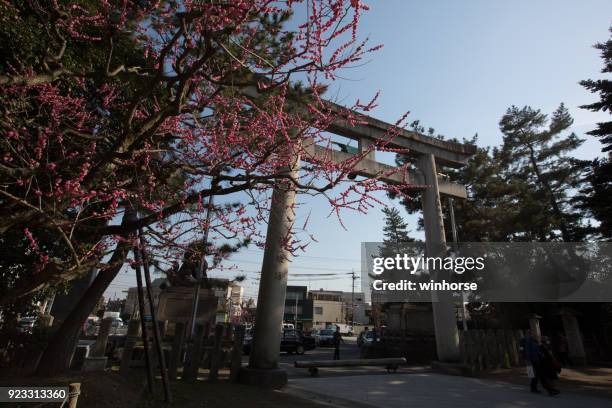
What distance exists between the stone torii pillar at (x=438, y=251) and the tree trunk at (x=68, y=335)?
10.5m

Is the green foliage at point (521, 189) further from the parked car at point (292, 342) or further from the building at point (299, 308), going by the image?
the building at point (299, 308)

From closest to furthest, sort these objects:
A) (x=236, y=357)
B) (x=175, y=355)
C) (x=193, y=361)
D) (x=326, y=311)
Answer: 1. (x=175, y=355)
2. (x=193, y=361)
3. (x=236, y=357)
4. (x=326, y=311)

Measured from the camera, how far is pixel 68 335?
6.76m

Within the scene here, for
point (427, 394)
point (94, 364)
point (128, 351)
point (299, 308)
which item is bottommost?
point (427, 394)

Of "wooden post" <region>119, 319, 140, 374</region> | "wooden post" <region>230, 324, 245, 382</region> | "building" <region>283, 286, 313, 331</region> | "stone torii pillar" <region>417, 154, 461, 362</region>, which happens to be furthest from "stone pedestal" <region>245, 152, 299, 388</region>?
"building" <region>283, 286, 313, 331</region>

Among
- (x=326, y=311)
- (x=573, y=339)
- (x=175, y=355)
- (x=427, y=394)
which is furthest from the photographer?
(x=326, y=311)

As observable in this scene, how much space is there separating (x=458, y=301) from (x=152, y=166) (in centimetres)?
2012

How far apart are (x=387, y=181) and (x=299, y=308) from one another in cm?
4679

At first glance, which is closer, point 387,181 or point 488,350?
point 387,181

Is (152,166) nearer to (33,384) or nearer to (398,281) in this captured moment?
(33,384)

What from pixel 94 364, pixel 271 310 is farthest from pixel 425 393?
pixel 94 364

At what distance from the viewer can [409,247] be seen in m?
21.9

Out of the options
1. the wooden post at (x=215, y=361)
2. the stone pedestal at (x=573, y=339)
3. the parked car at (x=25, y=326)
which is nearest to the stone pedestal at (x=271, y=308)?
the wooden post at (x=215, y=361)

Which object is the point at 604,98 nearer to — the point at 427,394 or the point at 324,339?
the point at 427,394
